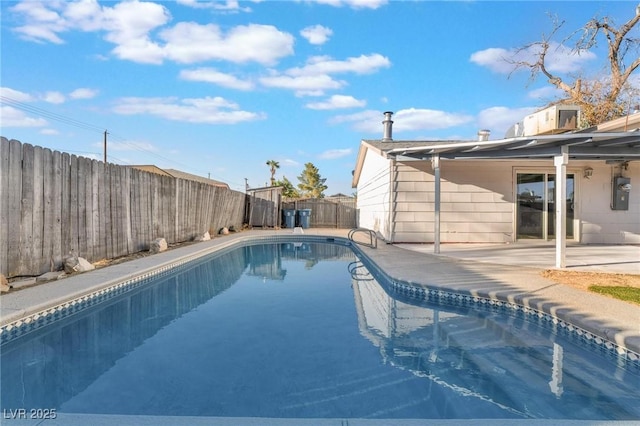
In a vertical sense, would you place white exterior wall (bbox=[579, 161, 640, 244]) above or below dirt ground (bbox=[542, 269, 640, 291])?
above

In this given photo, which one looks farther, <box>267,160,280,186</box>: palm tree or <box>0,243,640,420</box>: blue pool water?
<box>267,160,280,186</box>: palm tree

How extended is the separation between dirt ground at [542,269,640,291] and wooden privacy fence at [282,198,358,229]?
13455 millimetres

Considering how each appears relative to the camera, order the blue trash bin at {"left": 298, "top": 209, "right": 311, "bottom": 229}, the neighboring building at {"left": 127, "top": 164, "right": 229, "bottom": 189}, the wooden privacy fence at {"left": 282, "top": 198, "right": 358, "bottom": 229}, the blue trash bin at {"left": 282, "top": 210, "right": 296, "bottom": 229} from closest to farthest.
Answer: the blue trash bin at {"left": 282, "top": 210, "right": 296, "bottom": 229} → the blue trash bin at {"left": 298, "top": 209, "right": 311, "bottom": 229} → the wooden privacy fence at {"left": 282, "top": 198, "right": 358, "bottom": 229} → the neighboring building at {"left": 127, "top": 164, "right": 229, "bottom": 189}

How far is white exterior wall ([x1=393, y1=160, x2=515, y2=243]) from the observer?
10203 mm

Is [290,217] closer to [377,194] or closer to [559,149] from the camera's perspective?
[377,194]

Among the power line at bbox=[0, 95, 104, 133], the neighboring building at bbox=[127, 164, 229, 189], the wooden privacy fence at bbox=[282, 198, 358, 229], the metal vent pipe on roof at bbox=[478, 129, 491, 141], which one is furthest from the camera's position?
the neighboring building at bbox=[127, 164, 229, 189]

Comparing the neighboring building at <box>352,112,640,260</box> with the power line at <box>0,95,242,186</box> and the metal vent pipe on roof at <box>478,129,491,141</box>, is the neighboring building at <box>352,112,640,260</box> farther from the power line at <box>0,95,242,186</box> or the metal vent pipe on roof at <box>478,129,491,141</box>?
the power line at <box>0,95,242,186</box>

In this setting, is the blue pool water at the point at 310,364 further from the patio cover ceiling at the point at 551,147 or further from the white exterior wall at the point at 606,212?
the white exterior wall at the point at 606,212

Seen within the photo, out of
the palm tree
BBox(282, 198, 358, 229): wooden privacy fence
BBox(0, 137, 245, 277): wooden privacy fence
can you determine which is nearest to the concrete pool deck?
BBox(0, 137, 245, 277): wooden privacy fence

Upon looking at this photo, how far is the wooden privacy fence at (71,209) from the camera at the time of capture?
468 cm

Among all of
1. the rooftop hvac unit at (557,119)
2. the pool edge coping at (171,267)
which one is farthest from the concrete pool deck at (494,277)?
the rooftop hvac unit at (557,119)

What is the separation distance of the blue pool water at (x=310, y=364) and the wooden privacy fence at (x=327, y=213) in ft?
46.0

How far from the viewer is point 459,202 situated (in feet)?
33.8

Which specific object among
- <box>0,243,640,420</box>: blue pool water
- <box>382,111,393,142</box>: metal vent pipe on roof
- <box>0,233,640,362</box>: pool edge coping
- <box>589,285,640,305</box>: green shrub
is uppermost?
<box>382,111,393,142</box>: metal vent pipe on roof
